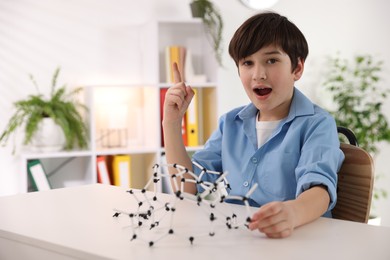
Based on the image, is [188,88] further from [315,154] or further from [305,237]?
[305,237]

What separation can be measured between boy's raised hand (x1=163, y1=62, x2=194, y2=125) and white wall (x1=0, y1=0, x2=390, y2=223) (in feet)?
6.47

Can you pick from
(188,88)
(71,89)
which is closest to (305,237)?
(188,88)

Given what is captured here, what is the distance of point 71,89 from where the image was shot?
3.41 meters

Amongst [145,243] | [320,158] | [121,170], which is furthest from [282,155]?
[121,170]

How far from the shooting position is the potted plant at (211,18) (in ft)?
11.6

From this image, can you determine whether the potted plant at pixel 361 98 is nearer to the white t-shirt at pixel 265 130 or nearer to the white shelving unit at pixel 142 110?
the white shelving unit at pixel 142 110

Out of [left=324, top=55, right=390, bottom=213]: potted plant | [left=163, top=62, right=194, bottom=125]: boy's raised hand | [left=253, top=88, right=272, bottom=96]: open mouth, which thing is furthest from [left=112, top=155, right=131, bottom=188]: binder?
[left=253, top=88, right=272, bottom=96]: open mouth

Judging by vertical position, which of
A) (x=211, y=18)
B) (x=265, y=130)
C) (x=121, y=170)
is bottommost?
(x=121, y=170)

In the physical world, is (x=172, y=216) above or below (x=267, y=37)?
below

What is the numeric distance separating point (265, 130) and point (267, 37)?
25 cm

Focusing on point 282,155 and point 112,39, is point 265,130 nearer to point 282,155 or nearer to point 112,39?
point 282,155

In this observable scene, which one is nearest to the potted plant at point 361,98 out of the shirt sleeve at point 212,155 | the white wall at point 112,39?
the white wall at point 112,39

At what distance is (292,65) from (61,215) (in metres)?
0.74

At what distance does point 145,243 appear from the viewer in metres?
0.88
